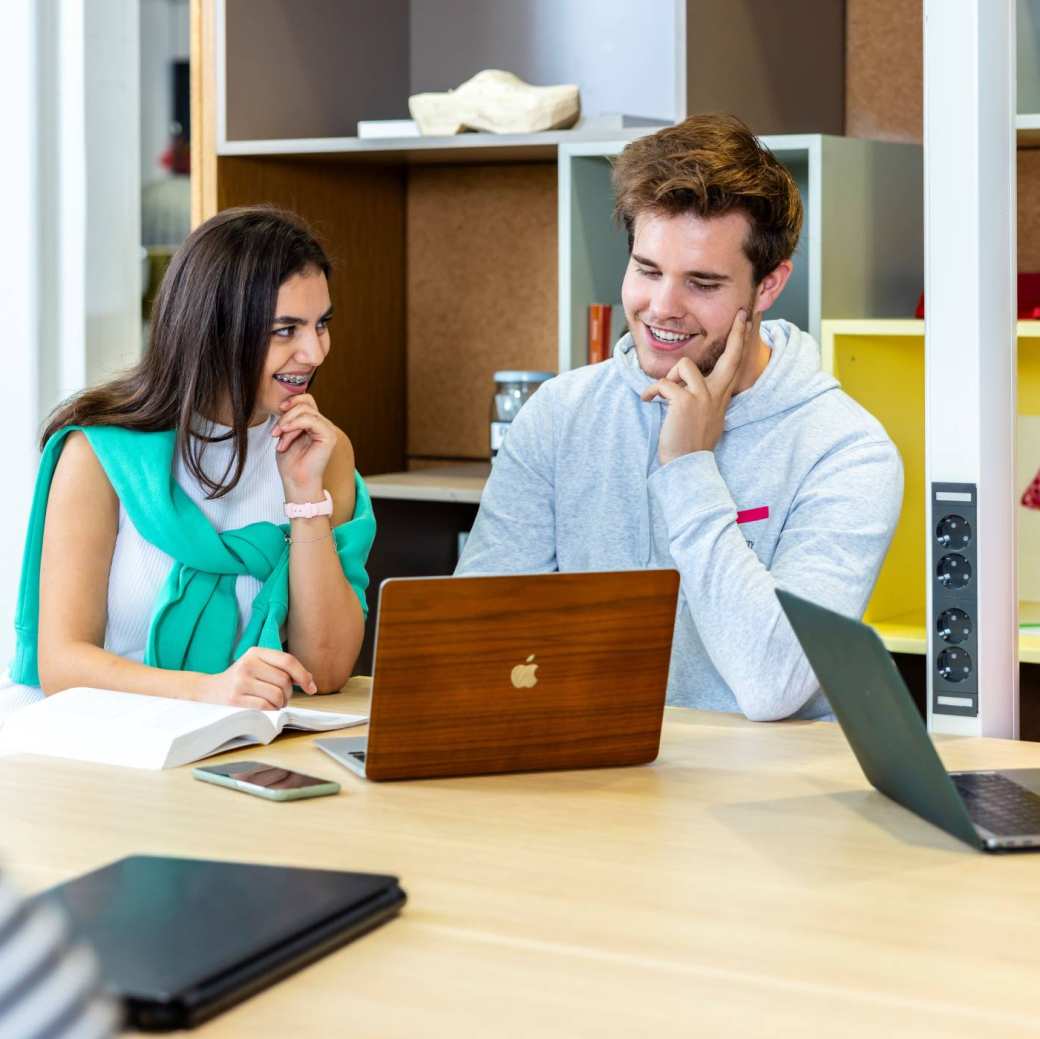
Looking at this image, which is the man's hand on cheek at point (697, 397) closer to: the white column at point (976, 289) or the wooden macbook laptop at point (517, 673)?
the white column at point (976, 289)

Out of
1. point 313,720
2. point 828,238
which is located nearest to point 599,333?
point 828,238

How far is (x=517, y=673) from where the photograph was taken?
4.60 feet

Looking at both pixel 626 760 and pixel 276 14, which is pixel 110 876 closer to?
pixel 626 760

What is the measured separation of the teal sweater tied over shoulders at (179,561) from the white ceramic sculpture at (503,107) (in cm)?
107

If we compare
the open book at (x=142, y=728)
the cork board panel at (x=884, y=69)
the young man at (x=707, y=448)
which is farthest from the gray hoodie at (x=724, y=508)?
the cork board panel at (x=884, y=69)

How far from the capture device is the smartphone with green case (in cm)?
135

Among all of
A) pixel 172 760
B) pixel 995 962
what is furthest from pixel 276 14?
pixel 995 962

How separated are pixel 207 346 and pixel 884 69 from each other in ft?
4.95

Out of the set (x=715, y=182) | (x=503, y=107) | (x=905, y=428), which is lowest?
(x=905, y=428)

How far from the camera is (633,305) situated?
203cm

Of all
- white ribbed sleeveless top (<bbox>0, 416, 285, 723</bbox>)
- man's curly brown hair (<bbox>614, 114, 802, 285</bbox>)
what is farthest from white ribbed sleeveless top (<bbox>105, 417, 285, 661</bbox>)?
man's curly brown hair (<bbox>614, 114, 802, 285</bbox>)

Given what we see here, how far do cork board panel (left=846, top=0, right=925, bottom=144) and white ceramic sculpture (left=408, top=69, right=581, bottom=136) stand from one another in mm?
522

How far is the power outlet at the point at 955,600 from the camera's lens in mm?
1679

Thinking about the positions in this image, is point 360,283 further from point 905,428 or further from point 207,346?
point 207,346
